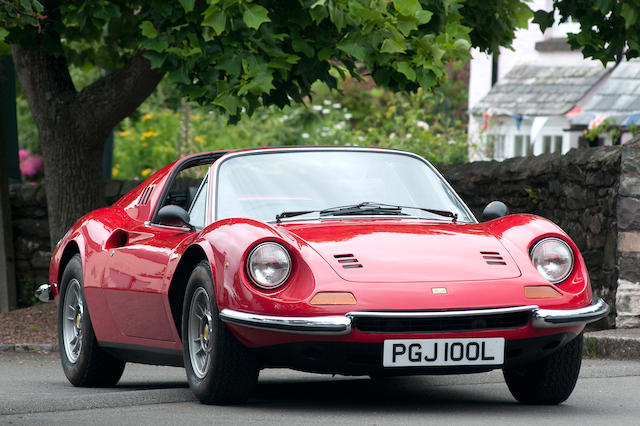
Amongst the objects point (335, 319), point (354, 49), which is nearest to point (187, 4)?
point (354, 49)

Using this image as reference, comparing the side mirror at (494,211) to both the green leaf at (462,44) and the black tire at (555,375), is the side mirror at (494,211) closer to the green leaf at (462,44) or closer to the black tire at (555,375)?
the black tire at (555,375)

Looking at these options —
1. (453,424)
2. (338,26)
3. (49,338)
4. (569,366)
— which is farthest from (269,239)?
(49,338)

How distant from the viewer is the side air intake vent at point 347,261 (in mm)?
6125

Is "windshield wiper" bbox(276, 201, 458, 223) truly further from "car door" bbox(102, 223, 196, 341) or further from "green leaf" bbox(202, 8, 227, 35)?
"green leaf" bbox(202, 8, 227, 35)

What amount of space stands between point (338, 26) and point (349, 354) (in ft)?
15.9

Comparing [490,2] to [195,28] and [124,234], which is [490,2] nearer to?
[195,28]

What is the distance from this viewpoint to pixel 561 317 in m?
6.17

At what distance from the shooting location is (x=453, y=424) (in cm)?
576

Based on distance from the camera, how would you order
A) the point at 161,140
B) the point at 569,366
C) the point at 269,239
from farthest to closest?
1. the point at 161,140
2. the point at 569,366
3. the point at 269,239

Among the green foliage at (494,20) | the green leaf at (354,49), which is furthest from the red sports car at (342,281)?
the green foliage at (494,20)

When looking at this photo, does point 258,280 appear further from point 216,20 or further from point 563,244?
point 216,20

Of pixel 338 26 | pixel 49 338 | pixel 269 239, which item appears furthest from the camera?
pixel 49 338

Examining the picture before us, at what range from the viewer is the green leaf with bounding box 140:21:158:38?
35.6 feet

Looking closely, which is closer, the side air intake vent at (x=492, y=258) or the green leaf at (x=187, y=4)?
the side air intake vent at (x=492, y=258)
